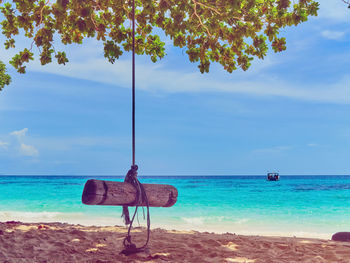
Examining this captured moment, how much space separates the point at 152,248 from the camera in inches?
194

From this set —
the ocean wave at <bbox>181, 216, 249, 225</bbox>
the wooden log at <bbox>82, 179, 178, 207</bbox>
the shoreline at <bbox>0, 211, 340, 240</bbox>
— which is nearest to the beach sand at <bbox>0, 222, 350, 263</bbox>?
the wooden log at <bbox>82, 179, 178, 207</bbox>

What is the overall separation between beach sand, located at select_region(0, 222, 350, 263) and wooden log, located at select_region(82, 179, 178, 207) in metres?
1.40

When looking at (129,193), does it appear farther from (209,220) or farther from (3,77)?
(209,220)

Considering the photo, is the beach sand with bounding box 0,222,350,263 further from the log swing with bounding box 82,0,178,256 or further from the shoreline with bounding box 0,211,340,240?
the shoreline with bounding box 0,211,340,240

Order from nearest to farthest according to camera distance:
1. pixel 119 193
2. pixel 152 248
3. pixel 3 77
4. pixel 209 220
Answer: pixel 119 193, pixel 152 248, pixel 3 77, pixel 209 220

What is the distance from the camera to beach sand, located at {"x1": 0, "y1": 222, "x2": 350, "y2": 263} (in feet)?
14.4

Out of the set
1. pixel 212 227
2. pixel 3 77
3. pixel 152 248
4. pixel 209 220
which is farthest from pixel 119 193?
pixel 209 220

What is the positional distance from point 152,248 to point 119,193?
7.59ft

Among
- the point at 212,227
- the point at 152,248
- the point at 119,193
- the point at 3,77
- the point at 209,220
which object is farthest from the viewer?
the point at 209,220

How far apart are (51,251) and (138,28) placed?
3.17 meters

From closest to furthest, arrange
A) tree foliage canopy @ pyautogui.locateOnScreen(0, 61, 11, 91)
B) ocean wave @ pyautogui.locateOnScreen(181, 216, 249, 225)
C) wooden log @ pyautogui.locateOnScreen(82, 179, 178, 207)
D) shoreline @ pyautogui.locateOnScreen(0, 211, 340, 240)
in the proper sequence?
1. wooden log @ pyautogui.locateOnScreen(82, 179, 178, 207)
2. tree foliage canopy @ pyautogui.locateOnScreen(0, 61, 11, 91)
3. shoreline @ pyautogui.locateOnScreen(0, 211, 340, 240)
4. ocean wave @ pyautogui.locateOnScreen(181, 216, 249, 225)

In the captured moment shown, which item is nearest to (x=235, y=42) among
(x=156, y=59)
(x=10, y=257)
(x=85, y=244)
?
(x=156, y=59)

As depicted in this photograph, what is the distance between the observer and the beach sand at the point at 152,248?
173 inches

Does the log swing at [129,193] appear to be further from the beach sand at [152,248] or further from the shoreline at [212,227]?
the shoreline at [212,227]
